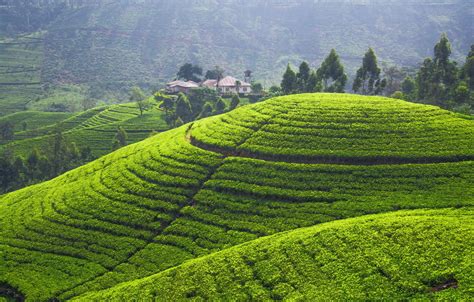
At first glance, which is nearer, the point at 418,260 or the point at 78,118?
the point at 418,260

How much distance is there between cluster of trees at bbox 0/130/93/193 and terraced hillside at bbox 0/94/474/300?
2350cm

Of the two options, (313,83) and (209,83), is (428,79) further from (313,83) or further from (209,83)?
(209,83)

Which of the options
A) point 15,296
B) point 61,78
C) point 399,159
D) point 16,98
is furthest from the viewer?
point 61,78

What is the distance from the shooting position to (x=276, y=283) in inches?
1139

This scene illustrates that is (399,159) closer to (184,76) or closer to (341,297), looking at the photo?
(341,297)

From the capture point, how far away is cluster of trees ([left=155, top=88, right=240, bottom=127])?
94.9 meters

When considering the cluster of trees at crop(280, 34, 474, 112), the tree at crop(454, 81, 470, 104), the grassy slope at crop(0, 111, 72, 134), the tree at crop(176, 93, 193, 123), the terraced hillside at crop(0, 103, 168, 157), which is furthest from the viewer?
the grassy slope at crop(0, 111, 72, 134)

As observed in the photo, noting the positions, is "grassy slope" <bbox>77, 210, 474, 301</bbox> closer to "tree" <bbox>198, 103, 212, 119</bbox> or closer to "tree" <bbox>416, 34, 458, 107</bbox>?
"tree" <bbox>416, 34, 458, 107</bbox>

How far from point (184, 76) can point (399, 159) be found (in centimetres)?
9550

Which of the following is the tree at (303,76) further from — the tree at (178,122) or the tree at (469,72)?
the tree at (469,72)

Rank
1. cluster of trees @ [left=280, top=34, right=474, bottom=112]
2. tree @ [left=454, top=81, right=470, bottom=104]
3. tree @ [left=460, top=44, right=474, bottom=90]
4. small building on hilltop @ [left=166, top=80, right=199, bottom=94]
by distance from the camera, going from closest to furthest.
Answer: tree @ [left=454, top=81, right=470, bottom=104] → tree @ [left=460, top=44, right=474, bottom=90] → cluster of trees @ [left=280, top=34, right=474, bottom=112] → small building on hilltop @ [left=166, top=80, right=199, bottom=94]

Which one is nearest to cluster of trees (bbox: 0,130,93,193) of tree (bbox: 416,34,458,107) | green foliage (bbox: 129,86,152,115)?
green foliage (bbox: 129,86,152,115)

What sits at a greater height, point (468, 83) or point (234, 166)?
point (468, 83)

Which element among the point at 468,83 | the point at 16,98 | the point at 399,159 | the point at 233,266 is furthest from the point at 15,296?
the point at 16,98
